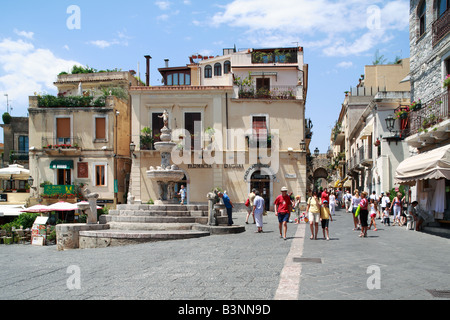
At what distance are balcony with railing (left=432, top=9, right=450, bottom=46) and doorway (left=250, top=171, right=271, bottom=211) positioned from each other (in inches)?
591

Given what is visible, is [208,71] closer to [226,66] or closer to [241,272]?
[226,66]

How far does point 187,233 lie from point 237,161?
16221 mm

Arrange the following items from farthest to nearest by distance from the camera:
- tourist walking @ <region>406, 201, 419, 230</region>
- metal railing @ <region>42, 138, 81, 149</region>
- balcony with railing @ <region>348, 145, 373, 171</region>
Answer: balcony with railing @ <region>348, 145, 373, 171</region>, metal railing @ <region>42, 138, 81, 149</region>, tourist walking @ <region>406, 201, 419, 230</region>

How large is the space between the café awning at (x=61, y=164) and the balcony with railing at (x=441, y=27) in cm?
2377

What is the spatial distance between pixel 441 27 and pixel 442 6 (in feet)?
2.68

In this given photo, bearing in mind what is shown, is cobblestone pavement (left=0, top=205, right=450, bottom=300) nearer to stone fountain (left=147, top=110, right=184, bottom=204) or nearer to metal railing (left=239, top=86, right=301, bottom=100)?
stone fountain (left=147, top=110, right=184, bottom=204)

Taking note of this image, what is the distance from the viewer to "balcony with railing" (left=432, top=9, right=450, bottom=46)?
51.8 feet

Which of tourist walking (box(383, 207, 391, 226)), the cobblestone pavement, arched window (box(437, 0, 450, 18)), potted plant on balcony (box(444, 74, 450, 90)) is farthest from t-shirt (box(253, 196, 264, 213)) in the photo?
arched window (box(437, 0, 450, 18))

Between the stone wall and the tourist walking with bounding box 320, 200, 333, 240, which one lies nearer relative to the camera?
the tourist walking with bounding box 320, 200, 333, 240

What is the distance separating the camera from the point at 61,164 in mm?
30938

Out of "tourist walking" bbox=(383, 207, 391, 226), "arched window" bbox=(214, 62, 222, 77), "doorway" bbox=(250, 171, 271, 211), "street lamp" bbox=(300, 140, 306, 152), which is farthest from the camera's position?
"arched window" bbox=(214, 62, 222, 77)

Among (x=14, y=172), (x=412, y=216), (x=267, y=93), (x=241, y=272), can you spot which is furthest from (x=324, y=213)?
(x=14, y=172)

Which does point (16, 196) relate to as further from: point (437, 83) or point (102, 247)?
point (437, 83)
